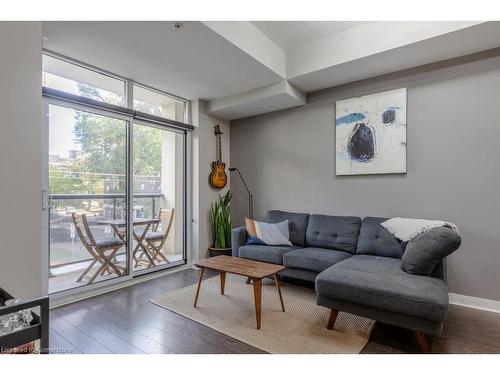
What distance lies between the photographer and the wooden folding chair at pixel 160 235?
376cm

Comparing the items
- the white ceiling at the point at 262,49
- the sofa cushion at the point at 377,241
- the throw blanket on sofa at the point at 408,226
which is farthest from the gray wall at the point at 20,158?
the throw blanket on sofa at the point at 408,226

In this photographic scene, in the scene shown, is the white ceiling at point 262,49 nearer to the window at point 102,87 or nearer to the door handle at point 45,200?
the window at point 102,87

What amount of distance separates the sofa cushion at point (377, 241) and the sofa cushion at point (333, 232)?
9 centimetres

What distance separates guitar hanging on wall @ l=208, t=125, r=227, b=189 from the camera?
4270 mm

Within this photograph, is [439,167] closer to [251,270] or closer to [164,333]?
[251,270]

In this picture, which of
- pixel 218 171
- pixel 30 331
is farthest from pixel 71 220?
pixel 30 331

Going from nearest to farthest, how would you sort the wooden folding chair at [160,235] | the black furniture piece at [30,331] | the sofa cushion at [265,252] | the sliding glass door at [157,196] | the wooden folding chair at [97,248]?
the black furniture piece at [30,331], the wooden folding chair at [97,248], the sofa cushion at [265,252], the sliding glass door at [157,196], the wooden folding chair at [160,235]

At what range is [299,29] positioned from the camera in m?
2.85

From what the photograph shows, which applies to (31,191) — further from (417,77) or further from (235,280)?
Result: (417,77)

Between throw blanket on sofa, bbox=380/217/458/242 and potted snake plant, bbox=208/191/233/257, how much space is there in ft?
Result: 7.30

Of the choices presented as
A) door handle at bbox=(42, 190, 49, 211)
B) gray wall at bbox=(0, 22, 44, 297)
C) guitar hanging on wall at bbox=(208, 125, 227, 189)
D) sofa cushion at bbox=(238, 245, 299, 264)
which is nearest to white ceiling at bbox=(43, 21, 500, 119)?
gray wall at bbox=(0, 22, 44, 297)

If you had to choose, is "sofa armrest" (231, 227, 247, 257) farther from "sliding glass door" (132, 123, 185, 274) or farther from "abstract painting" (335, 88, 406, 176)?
"abstract painting" (335, 88, 406, 176)

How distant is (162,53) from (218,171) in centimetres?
203

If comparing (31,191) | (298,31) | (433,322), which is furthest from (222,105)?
(433,322)
